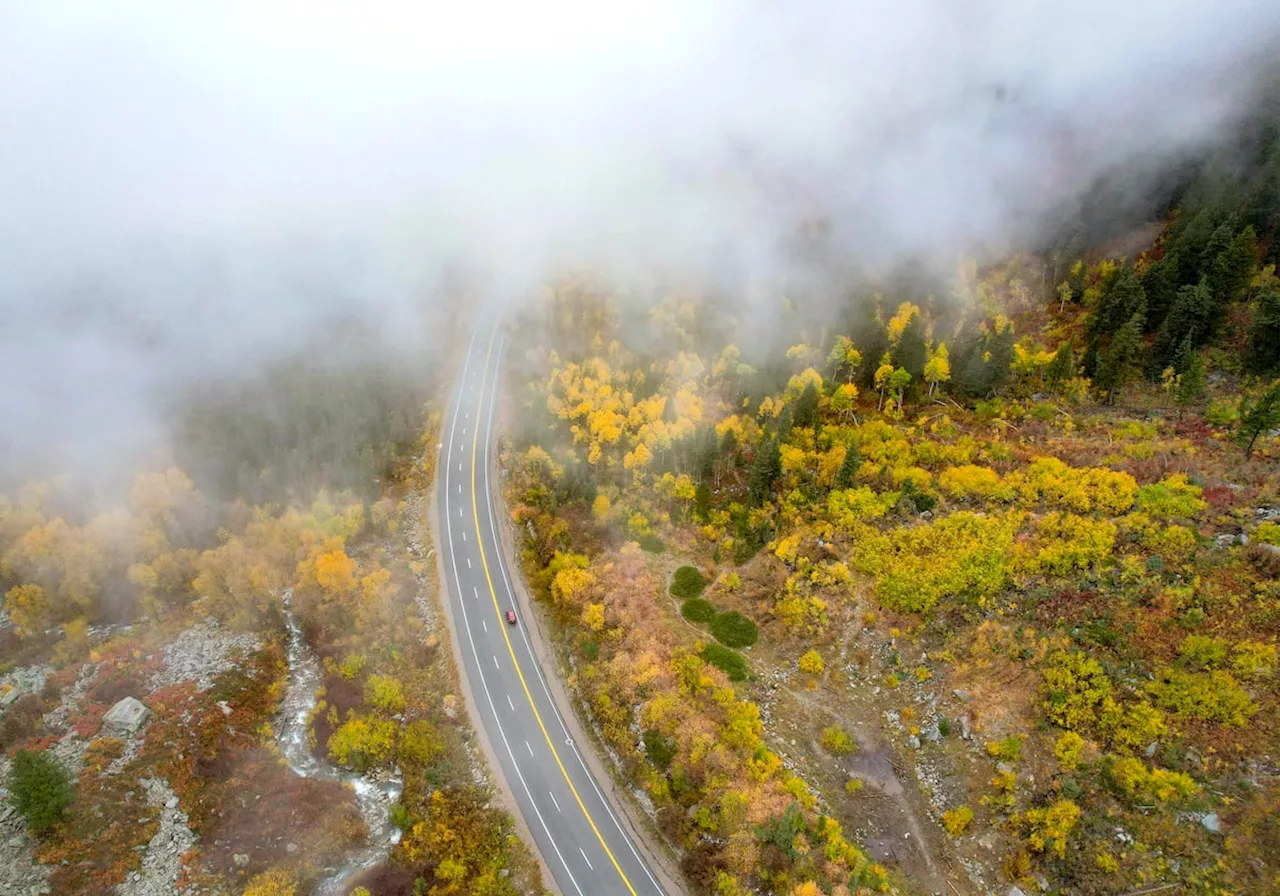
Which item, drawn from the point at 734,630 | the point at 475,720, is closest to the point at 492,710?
the point at 475,720

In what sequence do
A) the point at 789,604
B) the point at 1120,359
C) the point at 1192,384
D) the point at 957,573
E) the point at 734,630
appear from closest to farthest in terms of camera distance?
1. the point at 957,573
2. the point at 789,604
3. the point at 734,630
4. the point at 1192,384
5. the point at 1120,359

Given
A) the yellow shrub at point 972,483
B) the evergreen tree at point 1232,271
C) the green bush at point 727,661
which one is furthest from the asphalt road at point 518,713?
the evergreen tree at point 1232,271

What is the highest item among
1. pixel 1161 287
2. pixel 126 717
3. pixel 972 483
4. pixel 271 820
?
pixel 1161 287

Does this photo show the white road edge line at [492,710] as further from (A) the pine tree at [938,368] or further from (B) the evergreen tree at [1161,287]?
(B) the evergreen tree at [1161,287]

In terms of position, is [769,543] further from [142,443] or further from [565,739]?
[142,443]

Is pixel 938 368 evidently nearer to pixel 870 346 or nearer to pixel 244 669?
pixel 870 346

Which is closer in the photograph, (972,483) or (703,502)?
(972,483)
